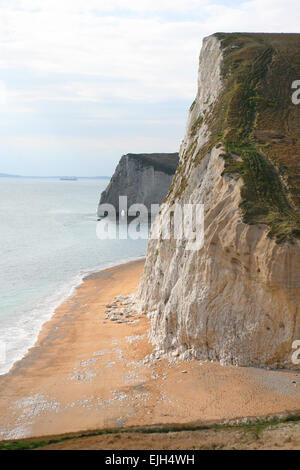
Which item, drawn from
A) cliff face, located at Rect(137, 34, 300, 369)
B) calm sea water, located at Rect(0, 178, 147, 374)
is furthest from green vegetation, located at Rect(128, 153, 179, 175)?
cliff face, located at Rect(137, 34, 300, 369)

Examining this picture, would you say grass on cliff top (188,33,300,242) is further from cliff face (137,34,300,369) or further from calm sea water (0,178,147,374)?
calm sea water (0,178,147,374)

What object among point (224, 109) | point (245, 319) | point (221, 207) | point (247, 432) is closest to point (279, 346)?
point (245, 319)

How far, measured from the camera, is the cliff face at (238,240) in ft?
49.5

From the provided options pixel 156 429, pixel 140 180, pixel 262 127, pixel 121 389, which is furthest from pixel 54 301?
pixel 140 180

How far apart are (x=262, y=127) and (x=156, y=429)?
49.8 feet

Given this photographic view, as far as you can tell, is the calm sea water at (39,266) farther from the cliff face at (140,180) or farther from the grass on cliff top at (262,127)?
the grass on cliff top at (262,127)

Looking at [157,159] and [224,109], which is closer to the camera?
[224,109]

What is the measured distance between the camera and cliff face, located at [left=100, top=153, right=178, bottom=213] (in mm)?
84188

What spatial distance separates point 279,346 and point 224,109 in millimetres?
13452

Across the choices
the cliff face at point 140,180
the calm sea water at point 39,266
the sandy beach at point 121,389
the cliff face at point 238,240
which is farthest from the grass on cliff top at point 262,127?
the cliff face at point 140,180

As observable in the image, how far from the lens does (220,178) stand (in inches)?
730

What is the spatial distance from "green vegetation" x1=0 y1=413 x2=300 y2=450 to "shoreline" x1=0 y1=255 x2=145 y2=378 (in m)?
7.28

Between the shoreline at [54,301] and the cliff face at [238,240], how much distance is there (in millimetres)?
6293
